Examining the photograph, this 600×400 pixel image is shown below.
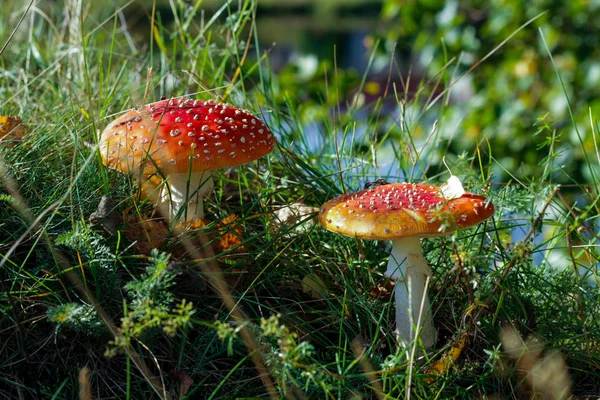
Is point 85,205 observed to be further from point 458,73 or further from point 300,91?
point 458,73

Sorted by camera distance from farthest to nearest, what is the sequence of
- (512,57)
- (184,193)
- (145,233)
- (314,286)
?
(512,57) < (184,193) < (314,286) < (145,233)

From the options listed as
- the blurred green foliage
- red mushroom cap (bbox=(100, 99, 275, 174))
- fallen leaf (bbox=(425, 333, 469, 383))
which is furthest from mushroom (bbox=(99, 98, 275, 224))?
the blurred green foliage

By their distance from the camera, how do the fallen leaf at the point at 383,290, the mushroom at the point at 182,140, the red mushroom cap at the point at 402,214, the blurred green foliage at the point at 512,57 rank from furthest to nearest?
the blurred green foliage at the point at 512,57
the fallen leaf at the point at 383,290
the mushroom at the point at 182,140
the red mushroom cap at the point at 402,214

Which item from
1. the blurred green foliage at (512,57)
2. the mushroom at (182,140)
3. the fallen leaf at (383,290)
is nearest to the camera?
the mushroom at (182,140)

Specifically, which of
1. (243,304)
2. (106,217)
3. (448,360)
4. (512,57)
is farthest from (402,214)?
(512,57)

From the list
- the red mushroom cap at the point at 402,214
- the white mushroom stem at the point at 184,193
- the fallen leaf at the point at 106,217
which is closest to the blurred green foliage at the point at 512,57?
the white mushroom stem at the point at 184,193

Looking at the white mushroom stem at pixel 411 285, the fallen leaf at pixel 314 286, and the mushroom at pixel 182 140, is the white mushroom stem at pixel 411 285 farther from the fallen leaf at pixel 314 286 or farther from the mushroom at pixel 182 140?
the mushroom at pixel 182 140

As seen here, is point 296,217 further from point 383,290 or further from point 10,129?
point 10,129

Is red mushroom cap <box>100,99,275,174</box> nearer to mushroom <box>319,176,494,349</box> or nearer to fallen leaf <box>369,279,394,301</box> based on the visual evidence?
mushroom <box>319,176,494,349</box>
